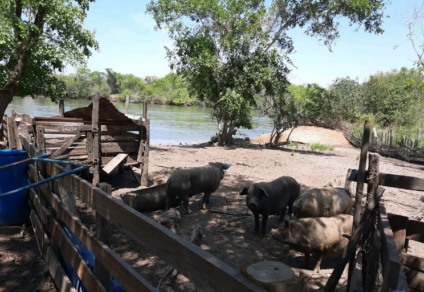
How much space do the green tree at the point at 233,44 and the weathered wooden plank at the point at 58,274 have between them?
50.7ft

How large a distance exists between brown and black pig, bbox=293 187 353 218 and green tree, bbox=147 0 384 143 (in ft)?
41.2

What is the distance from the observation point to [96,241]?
2777mm

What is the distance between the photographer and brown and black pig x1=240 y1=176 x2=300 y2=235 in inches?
270

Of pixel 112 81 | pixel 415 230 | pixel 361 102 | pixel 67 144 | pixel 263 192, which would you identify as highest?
pixel 112 81

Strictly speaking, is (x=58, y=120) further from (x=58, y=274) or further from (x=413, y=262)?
(x=413, y=262)

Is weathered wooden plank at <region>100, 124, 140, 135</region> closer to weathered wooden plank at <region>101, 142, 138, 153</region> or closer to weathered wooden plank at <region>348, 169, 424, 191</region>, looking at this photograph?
weathered wooden plank at <region>101, 142, 138, 153</region>

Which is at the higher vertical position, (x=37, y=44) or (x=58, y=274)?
(x=37, y=44)

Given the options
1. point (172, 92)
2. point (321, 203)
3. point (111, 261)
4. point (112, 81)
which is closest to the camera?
point (111, 261)

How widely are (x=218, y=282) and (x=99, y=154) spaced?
313 inches

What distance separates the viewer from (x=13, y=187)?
15.5ft

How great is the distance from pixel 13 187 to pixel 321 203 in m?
4.73

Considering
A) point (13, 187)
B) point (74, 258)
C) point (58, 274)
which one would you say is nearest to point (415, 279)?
point (74, 258)

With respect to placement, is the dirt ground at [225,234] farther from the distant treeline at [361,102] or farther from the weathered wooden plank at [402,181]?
the distant treeline at [361,102]

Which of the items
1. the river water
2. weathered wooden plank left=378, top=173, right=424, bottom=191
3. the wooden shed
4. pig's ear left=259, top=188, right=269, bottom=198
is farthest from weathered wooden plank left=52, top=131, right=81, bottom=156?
the river water
